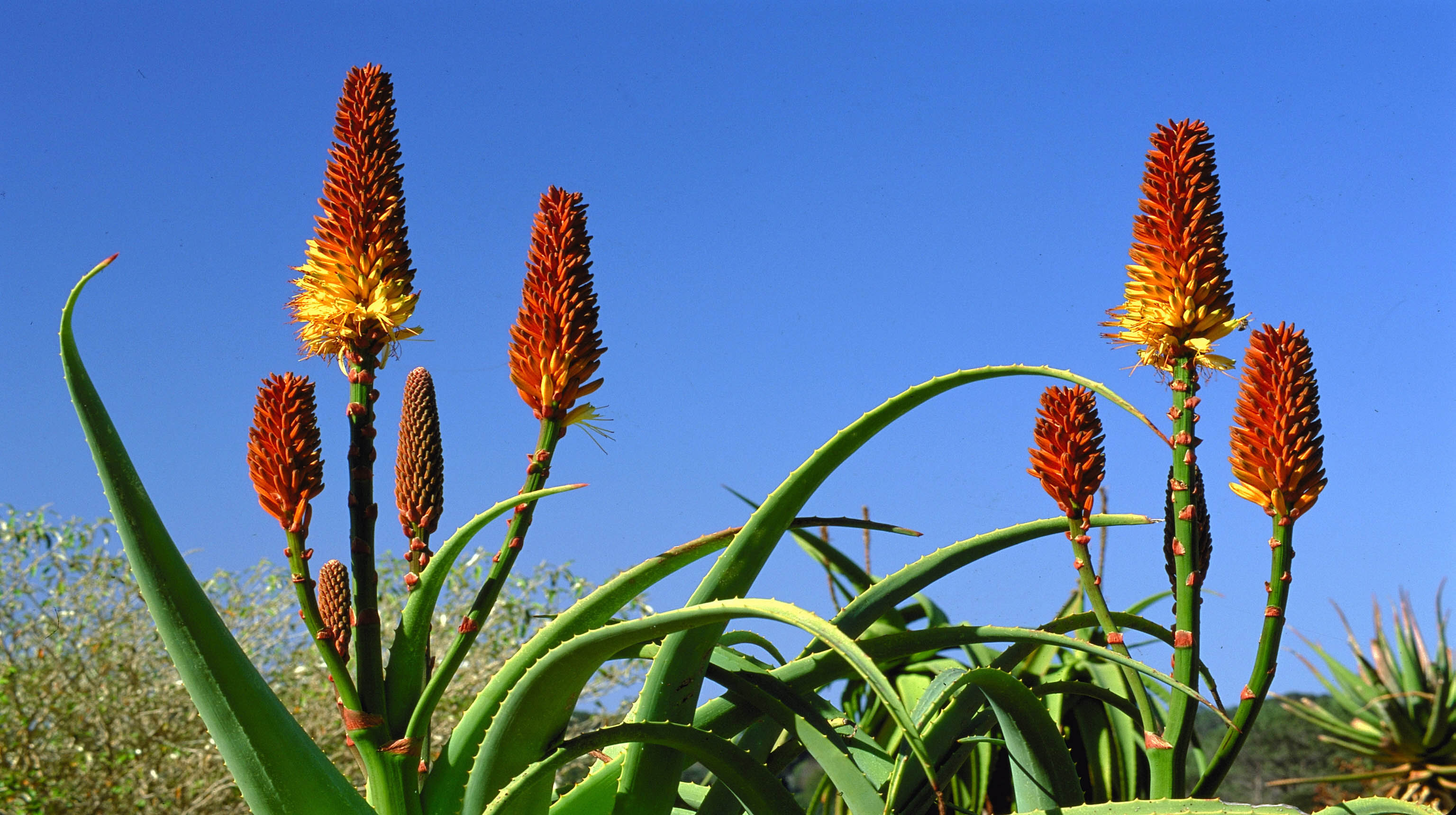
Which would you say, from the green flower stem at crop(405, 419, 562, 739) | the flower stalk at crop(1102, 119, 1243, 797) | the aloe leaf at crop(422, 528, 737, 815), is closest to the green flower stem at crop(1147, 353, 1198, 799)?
the flower stalk at crop(1102, 119, 1243, 797)

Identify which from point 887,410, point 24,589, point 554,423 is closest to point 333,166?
point 554,423

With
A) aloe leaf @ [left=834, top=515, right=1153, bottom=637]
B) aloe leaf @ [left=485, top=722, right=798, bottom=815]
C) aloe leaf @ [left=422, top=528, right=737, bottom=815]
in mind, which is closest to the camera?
aloe leaf @ [left=485, top=722, right=798, bottom=815]

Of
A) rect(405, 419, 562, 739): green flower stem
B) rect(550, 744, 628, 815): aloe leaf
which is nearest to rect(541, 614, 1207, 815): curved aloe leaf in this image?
rect(550, 744, 628, 815): aloe leaf

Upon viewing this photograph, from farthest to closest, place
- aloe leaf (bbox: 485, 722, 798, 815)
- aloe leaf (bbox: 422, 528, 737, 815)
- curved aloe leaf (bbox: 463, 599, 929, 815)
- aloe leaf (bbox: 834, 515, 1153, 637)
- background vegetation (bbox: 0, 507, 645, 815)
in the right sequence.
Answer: background vegetation (bbox: 0, 507, 645, 815)
aloe leaf (bbox: 834, 515, 1153, 637)
aloe leaf (bbox: 422, 528, 737, 815)
aloe leaf (bbox: 485, 722, 798, 815)
curved aloe leaf (bbox: 463, 599, 929, 815)

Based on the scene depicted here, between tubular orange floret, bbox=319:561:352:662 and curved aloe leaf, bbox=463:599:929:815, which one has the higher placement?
tubular orange floret, bbox=319:561:352:662

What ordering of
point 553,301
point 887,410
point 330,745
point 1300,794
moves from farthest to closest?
point 1300,794, point 330,745, point 553,301, point 887,410

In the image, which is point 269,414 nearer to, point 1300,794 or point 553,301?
point 553,301

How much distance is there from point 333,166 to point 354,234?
4.5 inches

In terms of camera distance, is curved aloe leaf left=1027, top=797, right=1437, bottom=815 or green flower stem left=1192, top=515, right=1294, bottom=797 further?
green flower stem left=1192, top=515, right=1294, bottom=797

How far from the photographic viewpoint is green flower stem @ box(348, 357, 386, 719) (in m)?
1.56

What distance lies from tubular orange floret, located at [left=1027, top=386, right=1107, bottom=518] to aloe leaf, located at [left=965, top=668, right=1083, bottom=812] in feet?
0.97

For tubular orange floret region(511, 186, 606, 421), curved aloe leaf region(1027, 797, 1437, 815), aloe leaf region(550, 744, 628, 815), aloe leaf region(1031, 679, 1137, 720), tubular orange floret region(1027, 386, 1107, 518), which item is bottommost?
curved aloe leaf region(1027, 797, 1437, 815)

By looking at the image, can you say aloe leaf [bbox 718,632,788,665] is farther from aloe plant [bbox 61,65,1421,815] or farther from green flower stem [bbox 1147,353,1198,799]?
green flower stem [bbox 1147,353,1198,799]

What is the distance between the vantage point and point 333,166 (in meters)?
1.70
